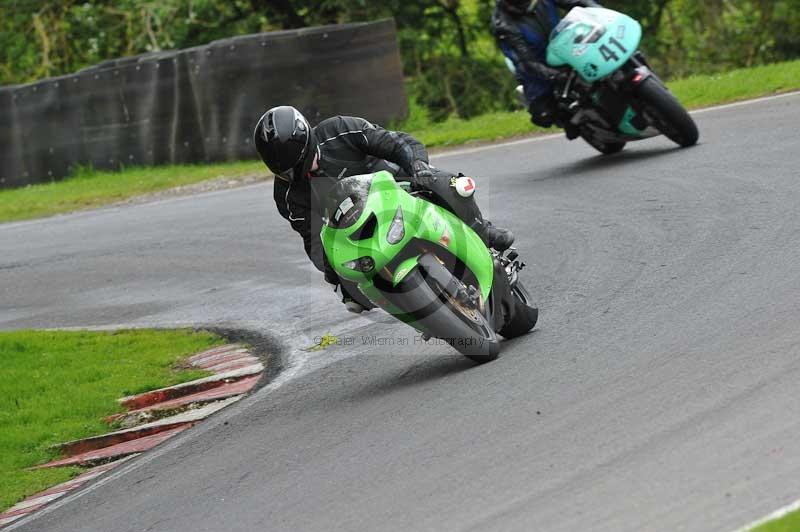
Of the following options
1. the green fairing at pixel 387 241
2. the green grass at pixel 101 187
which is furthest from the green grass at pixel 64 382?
the green grass at pixel 101 187

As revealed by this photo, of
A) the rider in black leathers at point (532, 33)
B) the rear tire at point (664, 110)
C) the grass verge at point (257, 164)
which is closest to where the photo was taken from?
the rear tire at point (664, 110)

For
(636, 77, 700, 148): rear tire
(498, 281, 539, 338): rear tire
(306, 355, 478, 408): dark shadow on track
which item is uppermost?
(636, 77, 700, 148): rear tire

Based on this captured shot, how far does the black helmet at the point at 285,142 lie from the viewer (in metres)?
6.81

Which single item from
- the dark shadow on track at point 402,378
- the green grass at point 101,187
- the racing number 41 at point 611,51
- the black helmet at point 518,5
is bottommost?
the green grass at point 101,187

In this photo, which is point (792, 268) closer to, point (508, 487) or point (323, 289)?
point (508, 487)

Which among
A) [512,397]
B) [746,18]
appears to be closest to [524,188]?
[512,397]

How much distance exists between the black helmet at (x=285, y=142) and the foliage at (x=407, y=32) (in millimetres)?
14340

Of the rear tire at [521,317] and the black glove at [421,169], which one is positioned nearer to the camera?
the black glove at [421,169]

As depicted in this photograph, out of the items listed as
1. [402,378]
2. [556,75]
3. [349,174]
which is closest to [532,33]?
[556,75]

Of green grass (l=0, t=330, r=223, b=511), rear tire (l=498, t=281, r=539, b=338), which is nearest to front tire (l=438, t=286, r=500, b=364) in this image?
rear tire (l=498, t=281, r=539, b=338)

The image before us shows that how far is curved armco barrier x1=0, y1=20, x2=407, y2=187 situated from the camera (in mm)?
17484

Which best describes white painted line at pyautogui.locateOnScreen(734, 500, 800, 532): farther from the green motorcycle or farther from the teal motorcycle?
the teal motorcycle

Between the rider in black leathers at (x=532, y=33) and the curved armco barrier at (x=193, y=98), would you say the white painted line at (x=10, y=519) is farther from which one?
the curved armco barrier at (x=193, y=98)

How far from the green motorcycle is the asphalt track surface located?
0.30m
